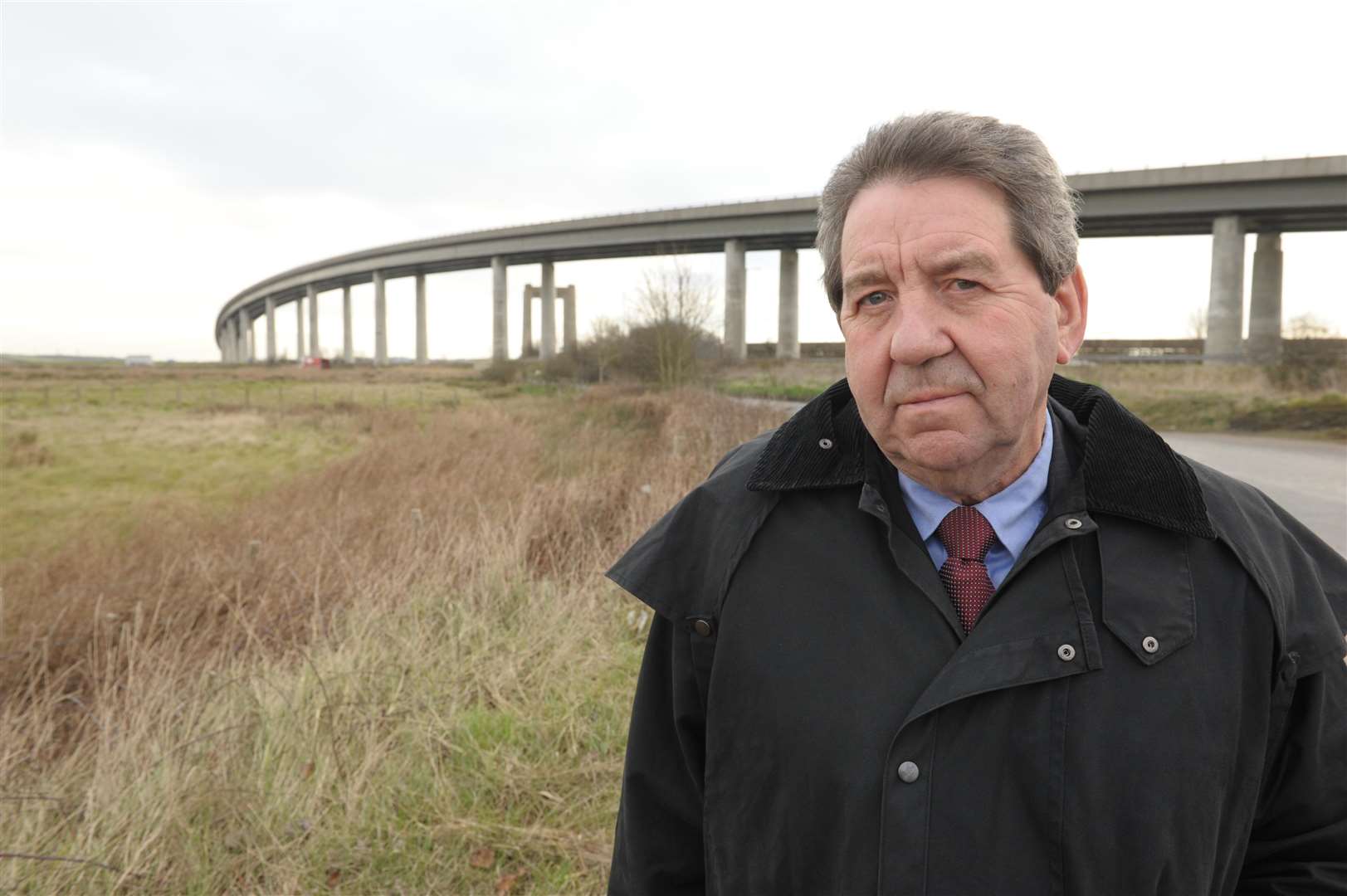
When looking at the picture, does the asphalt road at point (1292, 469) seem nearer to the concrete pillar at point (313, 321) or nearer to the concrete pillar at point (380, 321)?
the concrete pillar at point (380, 321)

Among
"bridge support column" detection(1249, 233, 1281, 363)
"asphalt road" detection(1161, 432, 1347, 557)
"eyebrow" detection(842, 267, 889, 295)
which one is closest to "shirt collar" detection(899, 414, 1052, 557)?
"eyebrow" detection(842, 267, 889, 295)

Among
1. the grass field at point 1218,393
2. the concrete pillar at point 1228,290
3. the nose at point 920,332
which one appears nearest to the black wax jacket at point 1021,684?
the nose at point 920,332

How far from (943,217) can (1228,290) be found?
38758 mm

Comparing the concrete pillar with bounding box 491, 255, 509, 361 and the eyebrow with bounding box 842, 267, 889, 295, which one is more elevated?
the concrete pillar with bounding box 491, 255, 509, 361

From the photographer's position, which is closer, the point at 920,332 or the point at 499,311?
the point at 920,332

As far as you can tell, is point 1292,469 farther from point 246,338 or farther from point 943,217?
point 246,338

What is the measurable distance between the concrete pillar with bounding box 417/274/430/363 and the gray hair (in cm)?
6995

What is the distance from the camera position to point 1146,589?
1.33 metres

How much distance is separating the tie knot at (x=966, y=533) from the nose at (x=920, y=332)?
303 millimetres

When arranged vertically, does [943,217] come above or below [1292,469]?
above

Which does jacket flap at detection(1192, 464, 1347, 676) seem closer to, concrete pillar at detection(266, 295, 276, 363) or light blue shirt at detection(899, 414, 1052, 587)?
light blue shirt at detection(899, 414, 1052, 587)

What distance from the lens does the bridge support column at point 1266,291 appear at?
114 feet

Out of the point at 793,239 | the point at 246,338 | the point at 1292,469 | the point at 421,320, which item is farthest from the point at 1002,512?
the point at 246,338

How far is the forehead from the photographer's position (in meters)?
1.43
